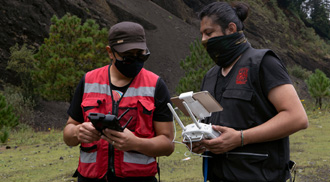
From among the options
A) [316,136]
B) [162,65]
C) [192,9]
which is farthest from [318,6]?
[316,136]

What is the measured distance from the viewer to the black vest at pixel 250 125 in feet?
7.27

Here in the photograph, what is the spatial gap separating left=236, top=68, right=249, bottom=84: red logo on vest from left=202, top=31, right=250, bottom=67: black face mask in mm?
149

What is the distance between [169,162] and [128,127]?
15.9 feet

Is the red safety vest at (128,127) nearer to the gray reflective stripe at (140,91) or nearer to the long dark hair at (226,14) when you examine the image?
the gray reflective stripe at (140,91)

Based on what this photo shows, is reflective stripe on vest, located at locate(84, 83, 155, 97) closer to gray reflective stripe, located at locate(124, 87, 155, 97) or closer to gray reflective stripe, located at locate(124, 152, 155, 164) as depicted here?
gray reflective stripe, located at locate(124, 87, 155, 97)

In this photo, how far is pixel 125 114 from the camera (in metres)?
2.50

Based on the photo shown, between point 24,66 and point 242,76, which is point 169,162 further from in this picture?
point 24,66

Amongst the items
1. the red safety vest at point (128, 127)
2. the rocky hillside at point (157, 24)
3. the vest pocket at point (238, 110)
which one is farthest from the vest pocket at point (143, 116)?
the rocky hillside at point (157, 24)

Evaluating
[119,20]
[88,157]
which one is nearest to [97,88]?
[88,157]

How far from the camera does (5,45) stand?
23.7 meters

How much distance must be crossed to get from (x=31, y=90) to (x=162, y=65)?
13.5 m

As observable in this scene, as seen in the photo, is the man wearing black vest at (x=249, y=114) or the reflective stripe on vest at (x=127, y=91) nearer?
the man wearing black vest at (x=249, y=114)

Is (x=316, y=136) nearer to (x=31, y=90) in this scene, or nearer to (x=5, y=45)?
(x=31, y=90)

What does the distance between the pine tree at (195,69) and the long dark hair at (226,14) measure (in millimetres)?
14429
